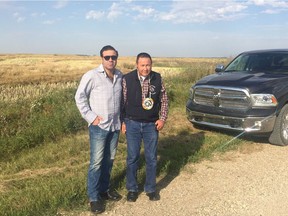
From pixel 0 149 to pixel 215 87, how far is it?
4226mm

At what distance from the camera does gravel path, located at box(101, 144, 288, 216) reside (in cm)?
429

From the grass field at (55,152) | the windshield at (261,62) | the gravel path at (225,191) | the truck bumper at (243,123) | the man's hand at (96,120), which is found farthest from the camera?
the windshield at (261,62)

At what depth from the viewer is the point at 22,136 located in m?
6.95

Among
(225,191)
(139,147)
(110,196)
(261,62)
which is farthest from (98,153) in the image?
(261,62)

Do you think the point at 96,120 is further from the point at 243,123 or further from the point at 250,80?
the point at 250,80

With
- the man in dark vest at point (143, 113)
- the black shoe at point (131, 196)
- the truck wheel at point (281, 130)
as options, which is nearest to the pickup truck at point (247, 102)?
the truck wheel at point (281, 130)

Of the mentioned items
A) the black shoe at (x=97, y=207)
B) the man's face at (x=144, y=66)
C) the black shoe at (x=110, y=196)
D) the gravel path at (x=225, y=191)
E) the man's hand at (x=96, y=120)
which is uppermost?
the man's face at (x=144, y=66)

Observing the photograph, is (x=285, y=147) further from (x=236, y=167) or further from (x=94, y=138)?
(x=94, y=138)

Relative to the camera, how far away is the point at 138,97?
4332 mm

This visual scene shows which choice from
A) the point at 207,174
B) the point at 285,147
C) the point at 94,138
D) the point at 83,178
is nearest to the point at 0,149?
the point at 83,178

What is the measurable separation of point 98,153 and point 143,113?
0.72 metres

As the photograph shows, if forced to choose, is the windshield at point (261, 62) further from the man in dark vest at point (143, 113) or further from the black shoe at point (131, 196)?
the black shoe at point (131, 196)

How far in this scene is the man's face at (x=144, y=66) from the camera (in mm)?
4254

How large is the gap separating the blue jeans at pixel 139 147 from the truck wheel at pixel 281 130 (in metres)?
3.33
